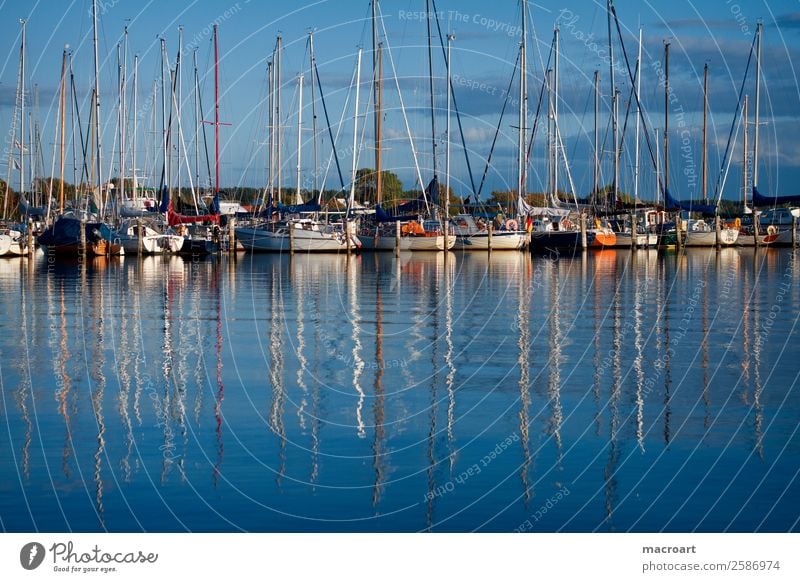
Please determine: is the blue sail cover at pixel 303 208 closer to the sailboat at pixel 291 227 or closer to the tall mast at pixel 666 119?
the sailboat at pixel 291 227

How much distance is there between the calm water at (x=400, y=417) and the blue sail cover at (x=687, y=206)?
6138 cm

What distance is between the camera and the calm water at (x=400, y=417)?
13797mm

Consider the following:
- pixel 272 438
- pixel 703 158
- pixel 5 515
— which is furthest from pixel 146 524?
pixel 703 158

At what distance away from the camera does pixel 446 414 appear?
1923 cm

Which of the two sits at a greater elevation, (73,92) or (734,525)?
(73,92)

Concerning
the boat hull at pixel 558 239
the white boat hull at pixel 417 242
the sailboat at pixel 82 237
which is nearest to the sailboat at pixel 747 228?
the boat hull at pixel 558 239

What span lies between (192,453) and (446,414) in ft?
15.2

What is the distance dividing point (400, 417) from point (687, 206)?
8781 centimetres

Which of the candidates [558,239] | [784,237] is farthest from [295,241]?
[784,237]

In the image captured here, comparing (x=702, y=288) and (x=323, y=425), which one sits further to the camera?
(x=702, y=288)

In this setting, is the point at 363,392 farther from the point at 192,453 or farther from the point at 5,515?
the point at 5,515

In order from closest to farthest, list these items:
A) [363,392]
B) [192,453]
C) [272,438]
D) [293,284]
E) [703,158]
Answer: [192,453], [272,438], [363,392], [293,284], [703,158]

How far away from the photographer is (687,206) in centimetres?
10275

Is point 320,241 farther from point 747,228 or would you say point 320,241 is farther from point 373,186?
point 747,228
